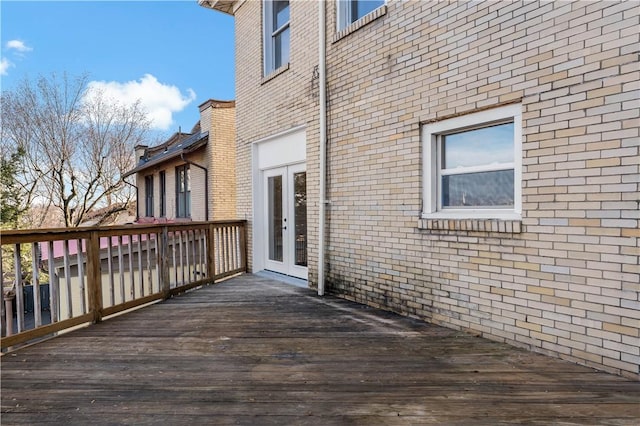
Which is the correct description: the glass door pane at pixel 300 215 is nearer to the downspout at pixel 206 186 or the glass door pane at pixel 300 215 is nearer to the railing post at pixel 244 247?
the railing post at pixel 244 247

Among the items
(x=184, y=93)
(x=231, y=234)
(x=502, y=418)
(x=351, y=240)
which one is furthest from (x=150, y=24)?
(x=502, y=418)

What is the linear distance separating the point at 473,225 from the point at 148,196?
49.9ft

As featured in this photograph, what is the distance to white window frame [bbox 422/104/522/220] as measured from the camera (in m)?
3.44

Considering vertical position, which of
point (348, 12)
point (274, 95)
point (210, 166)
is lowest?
point (210, 166)

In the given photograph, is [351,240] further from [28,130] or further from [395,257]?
[28,130]

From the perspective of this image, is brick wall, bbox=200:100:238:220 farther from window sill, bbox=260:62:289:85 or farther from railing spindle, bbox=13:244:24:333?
railing spindle, bbox=13:244:24:333

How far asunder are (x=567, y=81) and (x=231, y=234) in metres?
5.65

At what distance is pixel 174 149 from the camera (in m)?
12.7

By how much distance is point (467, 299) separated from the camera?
3.80 metres

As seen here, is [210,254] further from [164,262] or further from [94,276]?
[94,276]

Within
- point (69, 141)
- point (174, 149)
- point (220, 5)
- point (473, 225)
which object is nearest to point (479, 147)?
point (473, 225)

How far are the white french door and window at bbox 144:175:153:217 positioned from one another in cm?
1039

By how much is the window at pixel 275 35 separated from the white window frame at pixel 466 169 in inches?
145

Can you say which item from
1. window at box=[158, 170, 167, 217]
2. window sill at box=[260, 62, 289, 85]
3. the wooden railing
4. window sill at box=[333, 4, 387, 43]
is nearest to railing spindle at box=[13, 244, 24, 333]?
the wooden railing
